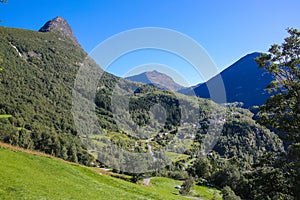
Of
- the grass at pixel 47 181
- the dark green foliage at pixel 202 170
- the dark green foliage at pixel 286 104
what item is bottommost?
the dark green foliage at pixel 202 170

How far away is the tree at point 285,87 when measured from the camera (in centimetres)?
2100

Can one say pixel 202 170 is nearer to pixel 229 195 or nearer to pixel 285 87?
pixel 229 195

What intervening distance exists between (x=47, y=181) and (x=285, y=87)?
21.0m

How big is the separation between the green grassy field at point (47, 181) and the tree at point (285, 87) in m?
15.3

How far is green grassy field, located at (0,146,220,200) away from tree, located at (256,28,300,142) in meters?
15.3

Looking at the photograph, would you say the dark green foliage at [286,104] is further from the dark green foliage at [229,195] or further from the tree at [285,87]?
the dark green foliage at [229,195]

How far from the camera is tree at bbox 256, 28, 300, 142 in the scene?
2100 centimetres

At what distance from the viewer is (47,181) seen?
2056cm

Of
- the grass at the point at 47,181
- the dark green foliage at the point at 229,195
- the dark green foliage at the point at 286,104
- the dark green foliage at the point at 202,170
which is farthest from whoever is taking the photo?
the dark green foliage at the point at 202,170

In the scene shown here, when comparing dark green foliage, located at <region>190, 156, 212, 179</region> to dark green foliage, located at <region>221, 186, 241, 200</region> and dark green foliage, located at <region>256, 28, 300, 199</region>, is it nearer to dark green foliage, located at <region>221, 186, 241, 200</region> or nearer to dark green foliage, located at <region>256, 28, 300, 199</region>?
dark green foliage, located at <region>221, 186, 241, 200</region>

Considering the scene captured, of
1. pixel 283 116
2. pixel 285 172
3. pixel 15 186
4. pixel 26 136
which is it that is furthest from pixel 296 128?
pixel 26 136

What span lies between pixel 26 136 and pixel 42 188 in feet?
481

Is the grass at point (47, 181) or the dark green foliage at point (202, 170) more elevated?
the grass at point (47, 181)

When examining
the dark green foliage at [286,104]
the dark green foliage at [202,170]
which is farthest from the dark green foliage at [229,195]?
the dark green foliage at [202,170]
